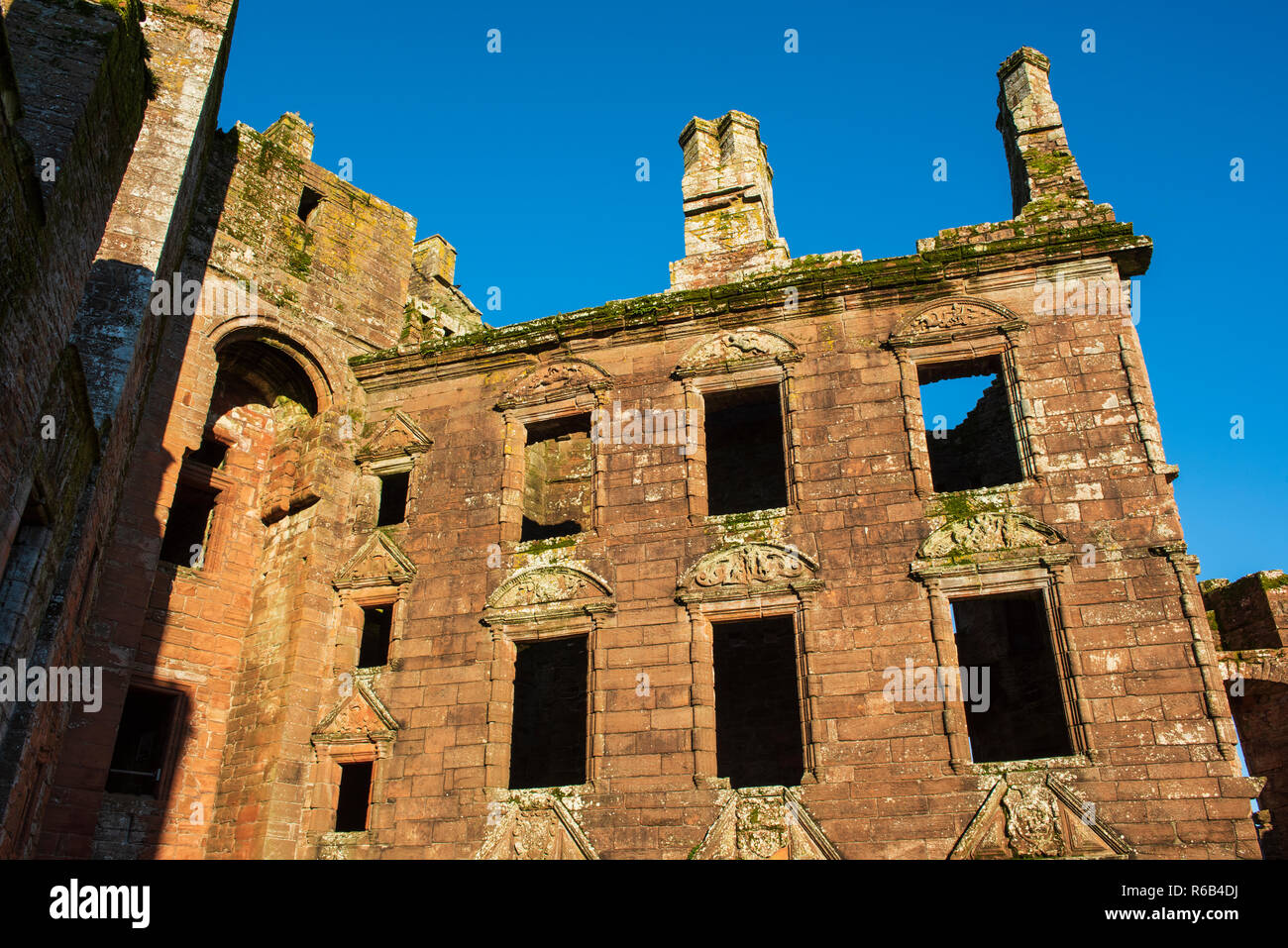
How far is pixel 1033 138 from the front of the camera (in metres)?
14.3

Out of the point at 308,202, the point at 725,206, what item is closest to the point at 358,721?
the point at 308,202

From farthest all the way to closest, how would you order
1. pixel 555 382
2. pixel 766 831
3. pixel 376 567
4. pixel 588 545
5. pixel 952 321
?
1. pixel 555 382
2. pixel 376 567
3. pixel 588 545
4. pixel 952 321
5. pixel 766 831

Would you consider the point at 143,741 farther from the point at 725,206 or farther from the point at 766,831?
the point at 725,206

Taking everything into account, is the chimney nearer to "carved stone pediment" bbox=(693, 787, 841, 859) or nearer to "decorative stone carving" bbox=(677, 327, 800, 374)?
"decorative stone carving" bbox=(677, 327, 800, 374)

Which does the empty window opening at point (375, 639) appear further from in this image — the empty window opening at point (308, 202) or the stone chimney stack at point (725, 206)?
the stone chimney stack at point (725, 206)

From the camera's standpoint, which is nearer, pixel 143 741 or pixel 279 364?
pixel 143 741

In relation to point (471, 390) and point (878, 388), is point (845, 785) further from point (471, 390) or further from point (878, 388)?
point (471, 390)

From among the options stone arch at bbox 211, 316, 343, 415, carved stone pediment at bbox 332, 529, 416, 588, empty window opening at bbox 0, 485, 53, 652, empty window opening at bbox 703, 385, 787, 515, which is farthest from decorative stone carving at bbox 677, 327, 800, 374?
empty window opening at bbox 0, 485, 53, 652

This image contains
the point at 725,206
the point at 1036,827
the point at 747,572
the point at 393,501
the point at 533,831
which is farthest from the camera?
the point at 393,501

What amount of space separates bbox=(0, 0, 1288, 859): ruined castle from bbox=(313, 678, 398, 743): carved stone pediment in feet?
0.15

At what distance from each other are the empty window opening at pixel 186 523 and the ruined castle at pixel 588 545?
63 millimetres

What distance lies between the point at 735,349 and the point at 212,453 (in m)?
8.62
